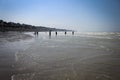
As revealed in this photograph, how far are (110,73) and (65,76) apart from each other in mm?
2533

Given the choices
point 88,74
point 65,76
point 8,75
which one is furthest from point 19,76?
point 88,74

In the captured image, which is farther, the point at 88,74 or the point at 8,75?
the point at 88,74

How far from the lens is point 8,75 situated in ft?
18.4

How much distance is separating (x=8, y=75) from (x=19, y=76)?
0.53 metres

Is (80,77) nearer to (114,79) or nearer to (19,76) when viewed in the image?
(114,79)

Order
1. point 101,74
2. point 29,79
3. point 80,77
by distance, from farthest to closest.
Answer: point 101,74, point 80,77, point 29,79

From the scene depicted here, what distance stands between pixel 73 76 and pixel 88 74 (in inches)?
35.7

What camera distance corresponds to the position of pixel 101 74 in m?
6.22

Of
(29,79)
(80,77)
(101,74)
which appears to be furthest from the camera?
(101,74)

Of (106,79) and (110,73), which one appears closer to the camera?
(106,79)

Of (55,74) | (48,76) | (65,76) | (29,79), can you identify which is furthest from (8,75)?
(65,76)

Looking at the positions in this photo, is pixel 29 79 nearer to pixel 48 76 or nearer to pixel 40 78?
pixel 40 78

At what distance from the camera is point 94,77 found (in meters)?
5.81

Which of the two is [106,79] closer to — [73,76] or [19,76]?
[73,76]
